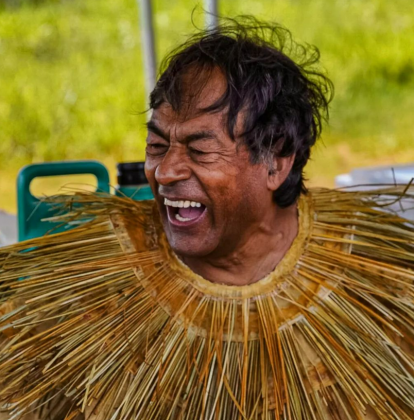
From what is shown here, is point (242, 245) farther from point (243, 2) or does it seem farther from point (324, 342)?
point (243, 2)

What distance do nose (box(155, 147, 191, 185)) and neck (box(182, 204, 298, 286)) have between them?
199 mm

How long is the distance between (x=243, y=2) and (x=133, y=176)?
431 cm

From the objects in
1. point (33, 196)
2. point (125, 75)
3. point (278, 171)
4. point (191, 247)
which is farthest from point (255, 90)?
point (125, 75)

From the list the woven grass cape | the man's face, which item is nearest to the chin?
the man's face

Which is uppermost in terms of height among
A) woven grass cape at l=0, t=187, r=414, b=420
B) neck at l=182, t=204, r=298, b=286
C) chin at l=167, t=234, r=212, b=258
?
chin at l=167, t=234, r=212, b=258

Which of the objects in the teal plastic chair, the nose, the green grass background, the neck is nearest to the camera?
the nose

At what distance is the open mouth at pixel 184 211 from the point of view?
3.99ft

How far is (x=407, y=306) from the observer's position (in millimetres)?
1305

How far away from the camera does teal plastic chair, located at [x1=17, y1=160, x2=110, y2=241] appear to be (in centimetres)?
193

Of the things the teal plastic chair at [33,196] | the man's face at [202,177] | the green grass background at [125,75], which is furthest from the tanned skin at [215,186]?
the green grass background at [125,75]

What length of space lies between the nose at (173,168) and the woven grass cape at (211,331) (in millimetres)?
226

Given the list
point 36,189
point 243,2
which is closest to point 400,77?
point 243,2

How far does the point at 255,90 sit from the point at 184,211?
0.82 ft

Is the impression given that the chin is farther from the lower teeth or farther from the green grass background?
the green grass background
